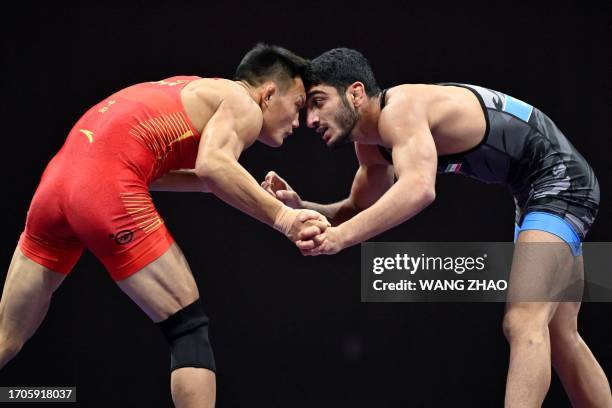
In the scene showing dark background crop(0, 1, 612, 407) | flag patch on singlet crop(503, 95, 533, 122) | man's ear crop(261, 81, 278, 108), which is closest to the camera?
man's ear crop(261, 81, 278, 108)

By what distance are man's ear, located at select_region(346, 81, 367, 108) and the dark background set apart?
1.04 m

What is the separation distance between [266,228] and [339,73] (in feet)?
4.10

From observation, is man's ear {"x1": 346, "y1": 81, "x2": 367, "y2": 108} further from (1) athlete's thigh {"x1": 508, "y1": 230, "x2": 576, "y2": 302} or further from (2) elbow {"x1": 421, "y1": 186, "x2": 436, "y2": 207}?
(1) athlete's thigh {"x1": 508, "y1": 230, "x2": 576, "y2": 302}

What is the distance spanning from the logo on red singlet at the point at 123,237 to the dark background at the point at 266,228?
1512 mm

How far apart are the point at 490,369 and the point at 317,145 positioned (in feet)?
4.28

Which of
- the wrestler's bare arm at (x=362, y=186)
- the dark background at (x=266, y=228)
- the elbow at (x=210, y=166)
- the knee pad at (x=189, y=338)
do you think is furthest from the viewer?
the dark background at (x=266, y=228)

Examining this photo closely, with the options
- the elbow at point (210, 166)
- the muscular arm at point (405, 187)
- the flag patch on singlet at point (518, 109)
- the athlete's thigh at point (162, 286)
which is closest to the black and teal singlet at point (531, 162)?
the flag patch on singlet at point (518, 109)

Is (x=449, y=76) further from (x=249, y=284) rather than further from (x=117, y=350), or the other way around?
(x=117, y=350)

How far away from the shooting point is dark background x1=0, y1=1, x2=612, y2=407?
12.8ft

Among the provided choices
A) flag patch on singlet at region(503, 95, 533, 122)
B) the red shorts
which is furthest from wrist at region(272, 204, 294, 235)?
flag patch on singlet at region(503, 95, 533, 122)

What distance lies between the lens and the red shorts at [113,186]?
246 centimetres

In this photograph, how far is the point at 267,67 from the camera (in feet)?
9.41

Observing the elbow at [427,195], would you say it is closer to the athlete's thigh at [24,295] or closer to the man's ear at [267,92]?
the man's ear at [267,92]

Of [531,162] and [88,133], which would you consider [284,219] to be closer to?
[88,133]
